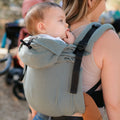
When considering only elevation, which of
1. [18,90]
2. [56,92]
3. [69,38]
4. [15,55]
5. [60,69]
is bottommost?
[18,90]

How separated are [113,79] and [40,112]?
47 centimetres

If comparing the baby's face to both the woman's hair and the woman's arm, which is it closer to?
the woman's hair

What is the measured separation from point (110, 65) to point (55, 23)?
1.33ft

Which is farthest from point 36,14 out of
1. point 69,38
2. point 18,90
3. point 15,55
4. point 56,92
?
point 18,90

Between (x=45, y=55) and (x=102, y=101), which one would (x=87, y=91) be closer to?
(x=102, y=101)

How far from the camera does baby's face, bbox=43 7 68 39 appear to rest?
53.4 inches

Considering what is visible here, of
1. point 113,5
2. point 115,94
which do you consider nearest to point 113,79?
point 115,94

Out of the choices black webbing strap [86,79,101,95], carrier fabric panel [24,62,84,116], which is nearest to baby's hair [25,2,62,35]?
carrier fabric panel [24,62,84,116]

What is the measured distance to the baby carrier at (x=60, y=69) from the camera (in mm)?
1220

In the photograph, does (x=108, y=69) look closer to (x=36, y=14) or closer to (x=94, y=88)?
(x=94, y=88)

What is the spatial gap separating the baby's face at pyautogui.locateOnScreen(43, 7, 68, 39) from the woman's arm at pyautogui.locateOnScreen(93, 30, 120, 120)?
0.80 ft

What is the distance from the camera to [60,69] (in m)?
1.23

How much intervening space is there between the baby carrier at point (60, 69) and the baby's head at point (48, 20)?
126 mm

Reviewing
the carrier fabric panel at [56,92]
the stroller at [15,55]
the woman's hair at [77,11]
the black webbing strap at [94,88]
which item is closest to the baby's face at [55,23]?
the woman's hair at [77,11]
